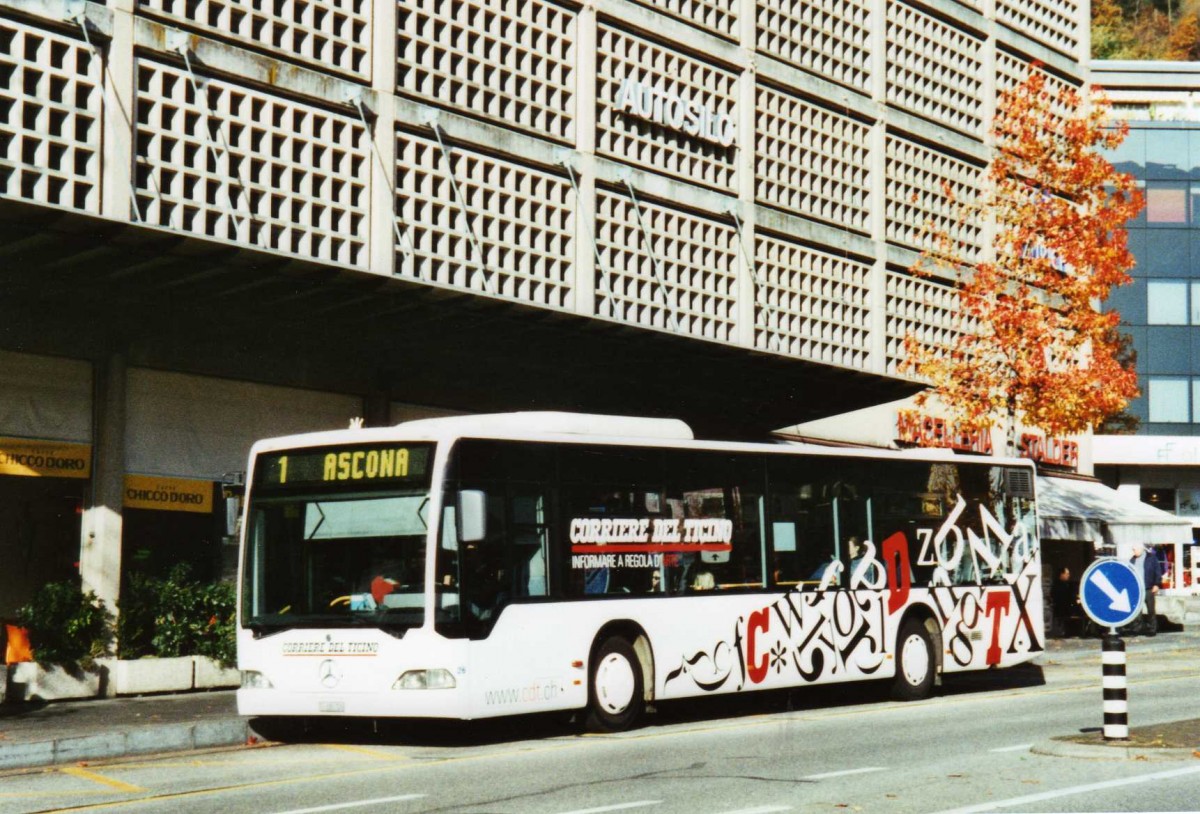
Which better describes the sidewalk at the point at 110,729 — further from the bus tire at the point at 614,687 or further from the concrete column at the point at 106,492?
the bus tire at the point at 614,687

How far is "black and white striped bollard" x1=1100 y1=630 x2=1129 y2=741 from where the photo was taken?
13.3 m

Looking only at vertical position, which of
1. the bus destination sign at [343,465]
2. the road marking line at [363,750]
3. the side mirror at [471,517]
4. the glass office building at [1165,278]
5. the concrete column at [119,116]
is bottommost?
the road marking line at [363,750]

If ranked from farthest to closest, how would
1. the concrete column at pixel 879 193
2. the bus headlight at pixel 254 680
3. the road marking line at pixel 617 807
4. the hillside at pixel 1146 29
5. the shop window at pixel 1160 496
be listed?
the hillside at pixel 1146 29 < the shop window at pixel 1160 496 < the concrete column at pixel 879 193 < the bus headlight at pixel 254 680 < the road marking line at pixel 617 807

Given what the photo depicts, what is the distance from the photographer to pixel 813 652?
709 inches

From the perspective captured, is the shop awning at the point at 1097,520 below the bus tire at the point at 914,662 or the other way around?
the other way around

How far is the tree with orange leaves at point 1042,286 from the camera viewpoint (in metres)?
29.2

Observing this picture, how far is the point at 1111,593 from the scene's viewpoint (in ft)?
44.4

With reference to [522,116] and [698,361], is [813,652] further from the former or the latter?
[522,116]

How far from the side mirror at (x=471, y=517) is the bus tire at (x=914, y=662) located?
6.88m

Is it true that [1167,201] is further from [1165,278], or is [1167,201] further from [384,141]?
[384,141]

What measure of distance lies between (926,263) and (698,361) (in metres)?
9.96

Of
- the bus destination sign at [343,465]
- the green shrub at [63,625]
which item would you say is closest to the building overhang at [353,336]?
the green shrub at [63,625]

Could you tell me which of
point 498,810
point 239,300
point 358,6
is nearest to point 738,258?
point 358,6

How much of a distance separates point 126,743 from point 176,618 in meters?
5.29
